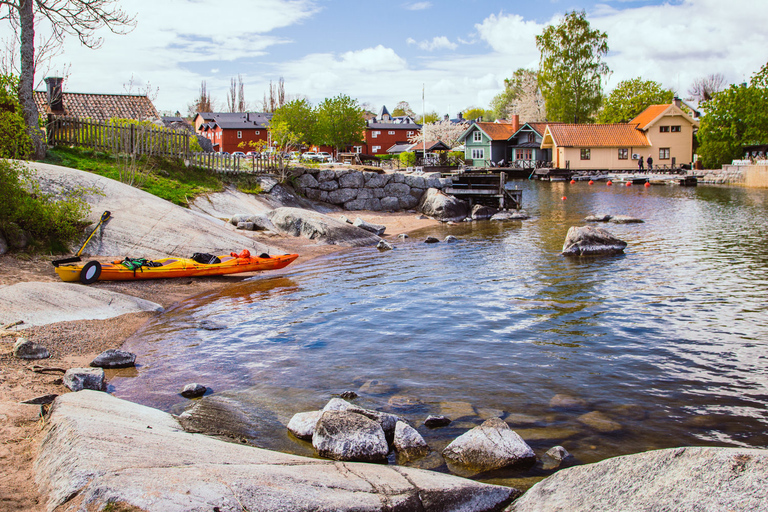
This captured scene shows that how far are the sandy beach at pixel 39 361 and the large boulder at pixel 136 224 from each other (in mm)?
1686

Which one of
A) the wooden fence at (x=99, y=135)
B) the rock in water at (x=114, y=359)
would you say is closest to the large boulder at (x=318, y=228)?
the wooden fence at (x=99, y=135)

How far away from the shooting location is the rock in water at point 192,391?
770 cm

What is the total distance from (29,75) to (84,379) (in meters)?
18.6

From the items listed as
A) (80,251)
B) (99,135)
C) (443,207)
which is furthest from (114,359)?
(443,207)

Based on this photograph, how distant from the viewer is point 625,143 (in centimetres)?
6788

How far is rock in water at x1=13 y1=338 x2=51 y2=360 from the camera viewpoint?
8.20 metres

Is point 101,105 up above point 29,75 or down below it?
above

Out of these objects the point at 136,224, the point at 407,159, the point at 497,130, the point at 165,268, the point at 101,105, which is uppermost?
the point at 497,130

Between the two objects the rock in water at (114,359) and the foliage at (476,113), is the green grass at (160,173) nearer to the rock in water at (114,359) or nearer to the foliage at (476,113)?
the rock in water at (114,359)

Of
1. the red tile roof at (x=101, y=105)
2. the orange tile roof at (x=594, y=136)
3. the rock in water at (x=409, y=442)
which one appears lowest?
the rock in water at (x=409, y=442)

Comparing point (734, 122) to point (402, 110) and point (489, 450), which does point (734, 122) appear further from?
point (402, 110)

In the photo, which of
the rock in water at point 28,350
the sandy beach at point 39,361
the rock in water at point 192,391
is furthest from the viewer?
the rock in water at point 28,350

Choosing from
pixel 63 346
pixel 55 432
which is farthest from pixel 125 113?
pixel 55 432

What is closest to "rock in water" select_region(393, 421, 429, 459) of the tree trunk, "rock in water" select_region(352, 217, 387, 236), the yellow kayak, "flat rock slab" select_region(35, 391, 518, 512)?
"flat rock slab" select_region(35, 391, 518, 512)
